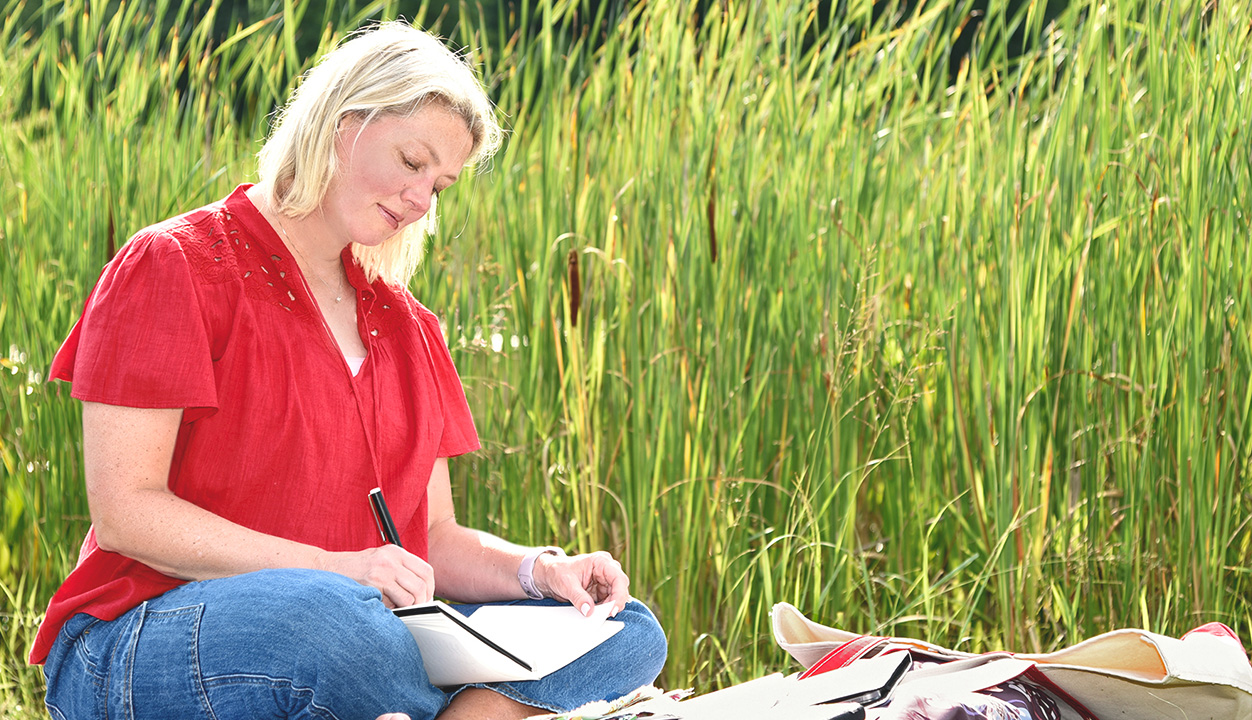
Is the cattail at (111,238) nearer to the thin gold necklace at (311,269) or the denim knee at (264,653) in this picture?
the thin gold necklace at (311,269)

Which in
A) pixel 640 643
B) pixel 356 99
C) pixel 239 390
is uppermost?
pixel 356 99

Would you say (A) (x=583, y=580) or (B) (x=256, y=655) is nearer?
(B) (x=256, y=655)

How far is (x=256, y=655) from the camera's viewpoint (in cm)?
125

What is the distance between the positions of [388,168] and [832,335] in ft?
3.22

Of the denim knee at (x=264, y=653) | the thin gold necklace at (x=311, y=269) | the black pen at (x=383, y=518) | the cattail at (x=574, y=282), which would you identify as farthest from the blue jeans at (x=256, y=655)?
the cattail at (x=574, y=282)

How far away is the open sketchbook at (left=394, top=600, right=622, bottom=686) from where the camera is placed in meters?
1.30

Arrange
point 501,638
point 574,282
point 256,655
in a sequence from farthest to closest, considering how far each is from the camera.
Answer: point 574,282 → point 501,638 → point 256,655

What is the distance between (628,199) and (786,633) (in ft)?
3.35

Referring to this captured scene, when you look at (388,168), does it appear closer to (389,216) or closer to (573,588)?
(389,216)

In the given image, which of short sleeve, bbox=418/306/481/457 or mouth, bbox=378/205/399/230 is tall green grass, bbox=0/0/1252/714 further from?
mouth, bbox=378/205/399/230

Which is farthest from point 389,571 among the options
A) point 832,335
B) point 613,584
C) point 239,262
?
point 832,335

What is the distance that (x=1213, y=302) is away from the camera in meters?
2.04

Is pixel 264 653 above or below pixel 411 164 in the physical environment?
below

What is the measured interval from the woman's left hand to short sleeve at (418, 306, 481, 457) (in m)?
0.26
